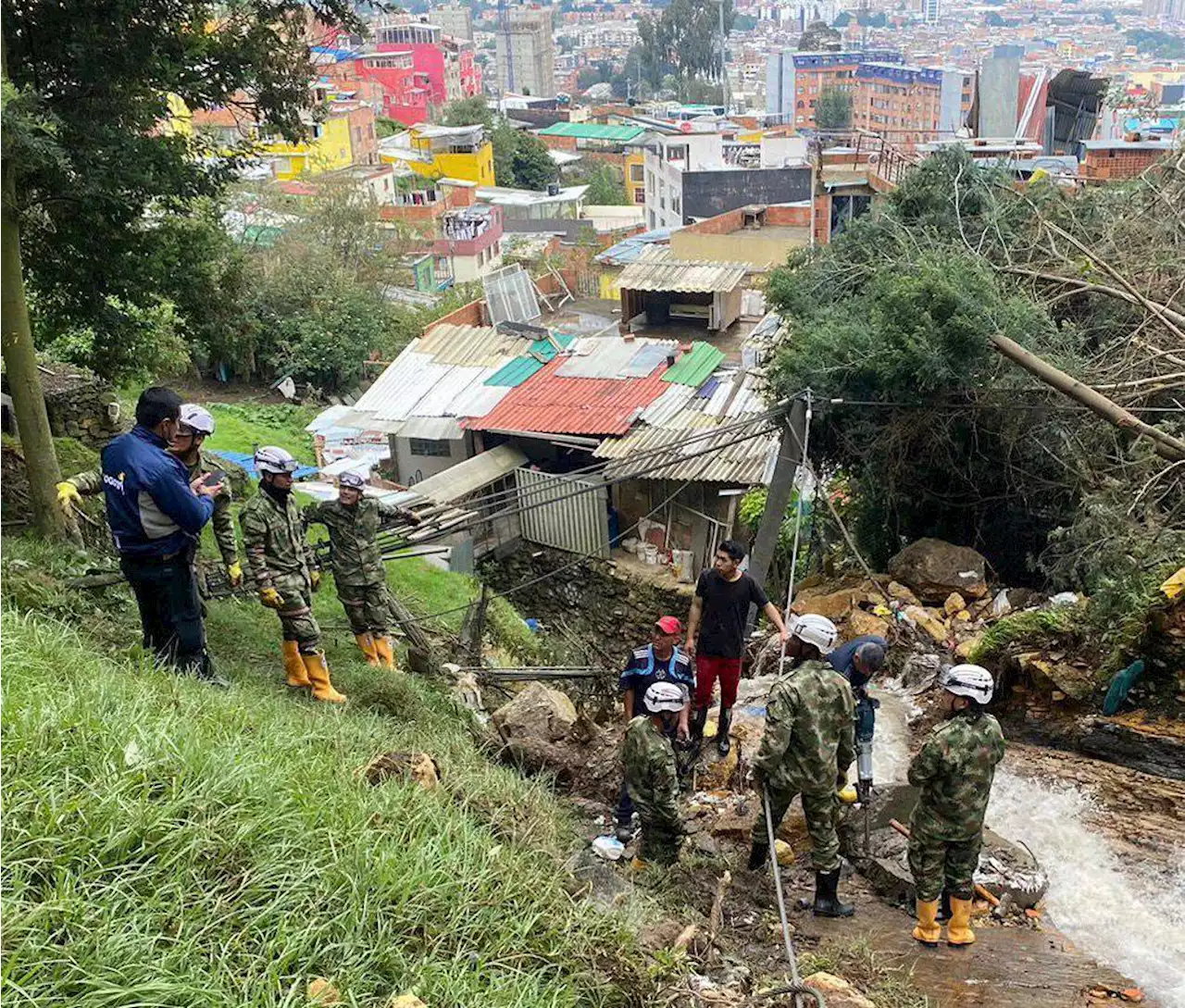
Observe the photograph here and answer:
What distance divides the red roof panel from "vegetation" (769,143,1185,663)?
461 centimetres

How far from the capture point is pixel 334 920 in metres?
3.44

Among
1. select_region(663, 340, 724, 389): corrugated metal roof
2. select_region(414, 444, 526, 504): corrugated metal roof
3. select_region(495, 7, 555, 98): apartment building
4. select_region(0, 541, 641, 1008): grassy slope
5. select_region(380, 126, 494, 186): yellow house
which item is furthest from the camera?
select_region(495, 7, 555, 98): apartment building

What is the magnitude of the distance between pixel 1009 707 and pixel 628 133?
80.7 metres

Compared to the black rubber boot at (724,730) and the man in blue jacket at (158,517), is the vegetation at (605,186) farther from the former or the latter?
the man in blue jacket at (158,517)

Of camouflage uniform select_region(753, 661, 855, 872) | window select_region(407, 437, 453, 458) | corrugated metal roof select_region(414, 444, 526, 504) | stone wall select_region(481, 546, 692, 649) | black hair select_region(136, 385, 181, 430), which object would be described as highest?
black hair select_region(136, 385, 181, 430)

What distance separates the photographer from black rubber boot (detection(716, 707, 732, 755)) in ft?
23.6

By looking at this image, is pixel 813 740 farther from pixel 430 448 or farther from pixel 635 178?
pixel 635 178

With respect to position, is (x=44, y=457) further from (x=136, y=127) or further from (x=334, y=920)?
(x=334, y=920)

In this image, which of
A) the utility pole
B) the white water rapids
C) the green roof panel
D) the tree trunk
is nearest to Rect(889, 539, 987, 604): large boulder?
the utility pole

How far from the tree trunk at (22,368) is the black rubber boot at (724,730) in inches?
211

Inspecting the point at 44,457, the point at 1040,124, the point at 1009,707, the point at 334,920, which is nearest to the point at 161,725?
the point at 334,920

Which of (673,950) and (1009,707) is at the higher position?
(673,950)

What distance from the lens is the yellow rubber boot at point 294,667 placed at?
6.91 metres

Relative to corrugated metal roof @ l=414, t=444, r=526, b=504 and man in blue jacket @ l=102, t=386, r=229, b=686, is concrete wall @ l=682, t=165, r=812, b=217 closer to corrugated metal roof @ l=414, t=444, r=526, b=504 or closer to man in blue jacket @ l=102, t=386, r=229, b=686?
corrugated metal roof @ l=414, t=444, r=526, b=504
